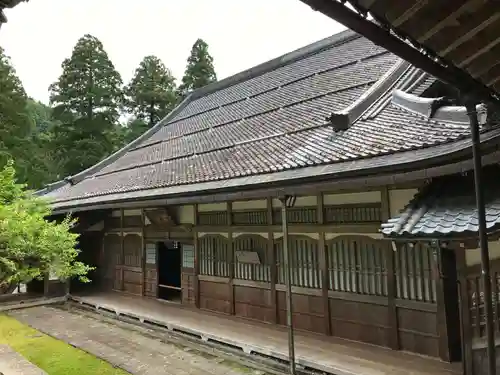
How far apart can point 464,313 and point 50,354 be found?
23.8 ft

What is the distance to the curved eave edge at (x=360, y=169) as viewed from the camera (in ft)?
15.0

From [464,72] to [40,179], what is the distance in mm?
22651

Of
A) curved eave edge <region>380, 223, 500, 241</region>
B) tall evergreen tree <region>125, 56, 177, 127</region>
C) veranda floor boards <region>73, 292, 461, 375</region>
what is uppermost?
tall evergreen tree <region>125, 56, 177, 127</region>

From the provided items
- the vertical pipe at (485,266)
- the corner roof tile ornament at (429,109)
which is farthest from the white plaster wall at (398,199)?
the vertical pipe at (485,266)

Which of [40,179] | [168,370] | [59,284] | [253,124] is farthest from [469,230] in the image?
[40,179]

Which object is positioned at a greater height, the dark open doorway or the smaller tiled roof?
the smaller tiled roof

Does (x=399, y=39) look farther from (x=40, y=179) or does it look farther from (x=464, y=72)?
(x=40, y=179)

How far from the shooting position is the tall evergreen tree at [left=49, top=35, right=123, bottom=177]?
73.0ft

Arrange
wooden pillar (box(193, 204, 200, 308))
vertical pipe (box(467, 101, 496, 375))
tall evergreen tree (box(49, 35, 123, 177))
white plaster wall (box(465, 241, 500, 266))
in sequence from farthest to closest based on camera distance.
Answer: tall evergreen tree (box(49, 35, 123, 177)) < wooden pillar (box(193, 204, 200, 308)) < white plaster wall (box(465, 241, 500, 266)) < vertical pipe (box(467, 101, 496, 375))

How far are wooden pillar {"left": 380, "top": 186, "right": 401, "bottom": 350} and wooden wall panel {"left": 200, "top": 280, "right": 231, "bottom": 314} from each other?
396cm

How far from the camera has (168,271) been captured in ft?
44.1

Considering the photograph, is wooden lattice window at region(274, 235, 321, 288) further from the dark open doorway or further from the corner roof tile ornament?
the dark open doorway

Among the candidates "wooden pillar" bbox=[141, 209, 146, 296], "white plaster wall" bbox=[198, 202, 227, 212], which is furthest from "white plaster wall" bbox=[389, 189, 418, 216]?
"wooden pillar" bbox=[141, 209, 146, 296]

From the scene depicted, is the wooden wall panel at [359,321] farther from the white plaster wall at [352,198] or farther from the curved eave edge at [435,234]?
the curved eave edge at [435,234]
